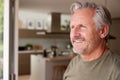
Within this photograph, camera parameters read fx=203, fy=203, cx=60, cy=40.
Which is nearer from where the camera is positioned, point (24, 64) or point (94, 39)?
point (94, 39)

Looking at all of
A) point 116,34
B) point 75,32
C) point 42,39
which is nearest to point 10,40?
point 75,32

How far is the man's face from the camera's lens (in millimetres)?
1023

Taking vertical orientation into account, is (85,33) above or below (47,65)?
above

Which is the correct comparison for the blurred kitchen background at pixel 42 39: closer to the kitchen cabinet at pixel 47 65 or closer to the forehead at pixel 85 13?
the kitchen cabinet at pixel 47 65

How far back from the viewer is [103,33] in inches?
41.0

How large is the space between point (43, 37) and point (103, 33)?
6.85m

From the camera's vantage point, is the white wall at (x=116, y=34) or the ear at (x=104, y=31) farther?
the white wall at (x=116, y=34)

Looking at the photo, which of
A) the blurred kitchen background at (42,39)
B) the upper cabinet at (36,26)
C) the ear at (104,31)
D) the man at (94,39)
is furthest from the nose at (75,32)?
the upper cabinet at (36,26)

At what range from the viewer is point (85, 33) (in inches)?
40.2

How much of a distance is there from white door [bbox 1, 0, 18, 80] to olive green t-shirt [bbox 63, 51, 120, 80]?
130 centimetres

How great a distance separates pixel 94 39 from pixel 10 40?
1445 millimetres

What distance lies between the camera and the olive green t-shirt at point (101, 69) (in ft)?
3.24

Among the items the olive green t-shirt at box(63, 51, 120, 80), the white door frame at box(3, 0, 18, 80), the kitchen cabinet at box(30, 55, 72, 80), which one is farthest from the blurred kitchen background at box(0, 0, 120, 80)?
the olive green t-shirt at box(63, 51, 120, 80)

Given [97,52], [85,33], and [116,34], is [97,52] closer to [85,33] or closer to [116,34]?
[85,33]
